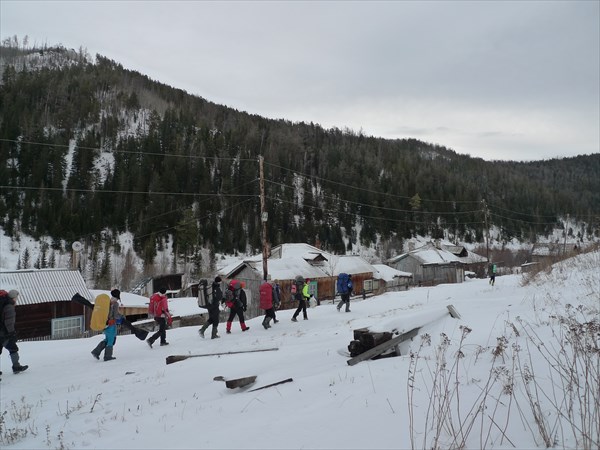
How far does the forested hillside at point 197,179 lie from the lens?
83500 millimetres

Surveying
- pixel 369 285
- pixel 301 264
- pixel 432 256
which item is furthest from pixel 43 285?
pixel 432 256

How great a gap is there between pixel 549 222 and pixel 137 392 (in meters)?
157

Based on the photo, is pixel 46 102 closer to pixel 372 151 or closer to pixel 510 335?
pixel 372 151

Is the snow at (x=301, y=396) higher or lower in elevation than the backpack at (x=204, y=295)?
lower

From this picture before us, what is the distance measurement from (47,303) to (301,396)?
27.3 meters

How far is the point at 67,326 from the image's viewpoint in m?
26.5

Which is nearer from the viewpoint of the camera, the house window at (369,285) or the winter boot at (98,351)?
the winter boot at (98,351)

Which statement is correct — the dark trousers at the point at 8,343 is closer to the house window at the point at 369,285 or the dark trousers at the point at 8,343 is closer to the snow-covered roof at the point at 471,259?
the house window at the point at 369,285

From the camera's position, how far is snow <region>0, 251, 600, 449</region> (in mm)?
3570

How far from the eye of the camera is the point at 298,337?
1010cm

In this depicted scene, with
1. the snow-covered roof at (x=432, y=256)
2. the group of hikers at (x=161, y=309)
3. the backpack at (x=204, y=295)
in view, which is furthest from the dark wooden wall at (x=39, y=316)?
the snow-covered roof at (x=432, y=256)

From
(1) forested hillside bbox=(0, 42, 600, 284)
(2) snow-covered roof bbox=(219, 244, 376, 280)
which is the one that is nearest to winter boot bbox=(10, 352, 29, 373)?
(2) snow-covered roof bbox=(219, 244, 376, 280)

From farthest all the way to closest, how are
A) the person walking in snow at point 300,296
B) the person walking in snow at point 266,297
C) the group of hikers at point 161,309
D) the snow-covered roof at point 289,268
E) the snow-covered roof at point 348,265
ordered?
the snow-covered roof at point 348,265, the snow-covered roof at point 289,268, the person walking in snow at point 300,296, the person walking in snow at point 266,297, the group of hikers at point 161,309

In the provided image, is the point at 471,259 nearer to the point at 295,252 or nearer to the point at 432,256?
the point at 432,256
